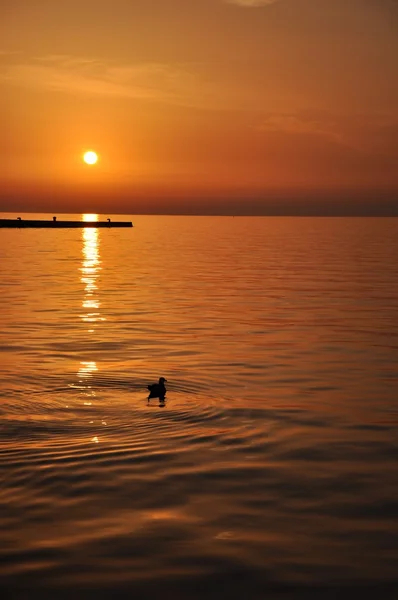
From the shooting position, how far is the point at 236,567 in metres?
10.5

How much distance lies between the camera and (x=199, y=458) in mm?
15070

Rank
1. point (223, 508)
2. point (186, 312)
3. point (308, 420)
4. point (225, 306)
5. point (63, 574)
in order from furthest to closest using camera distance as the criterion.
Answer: point (225, 306)
point (186, 312)
point (308, 420)
point (223, 508)
point (63, 574)

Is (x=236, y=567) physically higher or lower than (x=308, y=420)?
lower

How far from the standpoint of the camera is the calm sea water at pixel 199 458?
10.5 metres

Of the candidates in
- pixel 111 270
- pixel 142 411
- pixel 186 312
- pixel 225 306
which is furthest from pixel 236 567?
pixel 111 270

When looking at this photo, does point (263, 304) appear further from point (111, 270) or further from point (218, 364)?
point (111, 270)

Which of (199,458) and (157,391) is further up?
(157,391)

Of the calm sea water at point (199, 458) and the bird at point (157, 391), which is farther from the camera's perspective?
the bird at point (157, 391)

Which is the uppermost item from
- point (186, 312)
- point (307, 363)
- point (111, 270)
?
point (111, 270)

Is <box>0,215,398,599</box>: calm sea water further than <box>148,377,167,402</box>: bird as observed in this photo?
No

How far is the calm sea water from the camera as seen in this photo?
34.3 ft

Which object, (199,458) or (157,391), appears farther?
(157,391)

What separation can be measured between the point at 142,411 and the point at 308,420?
3.76m

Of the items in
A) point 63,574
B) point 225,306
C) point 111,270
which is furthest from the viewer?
point 111,270
